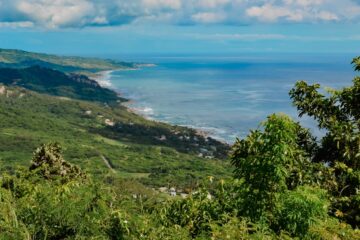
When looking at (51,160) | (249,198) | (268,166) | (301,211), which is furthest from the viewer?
(51,160)

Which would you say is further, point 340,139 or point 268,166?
point 340,139

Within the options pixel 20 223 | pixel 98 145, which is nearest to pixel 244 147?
pixel 20 223

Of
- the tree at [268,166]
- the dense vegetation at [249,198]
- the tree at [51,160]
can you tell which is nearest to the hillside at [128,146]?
the tree at [51,160]

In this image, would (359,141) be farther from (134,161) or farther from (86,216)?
(134,161)

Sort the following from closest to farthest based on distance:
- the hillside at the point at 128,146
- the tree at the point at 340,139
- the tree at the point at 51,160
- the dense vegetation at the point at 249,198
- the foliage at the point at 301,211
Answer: the dense vegetation at the point at 249,198 < the foliage at the point at 301,211 < the tree at the point at 340,139 < the tree at the point at 51,160 < the hillside at the point at 128,146

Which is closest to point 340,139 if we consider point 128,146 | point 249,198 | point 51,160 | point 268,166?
point 249,198

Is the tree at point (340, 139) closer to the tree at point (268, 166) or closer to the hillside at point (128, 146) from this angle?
the tree at point (268, 166)

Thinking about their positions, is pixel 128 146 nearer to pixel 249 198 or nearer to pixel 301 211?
pixel 249 198

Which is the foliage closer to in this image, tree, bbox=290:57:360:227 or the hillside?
tree, bbox=290:57:360:227
